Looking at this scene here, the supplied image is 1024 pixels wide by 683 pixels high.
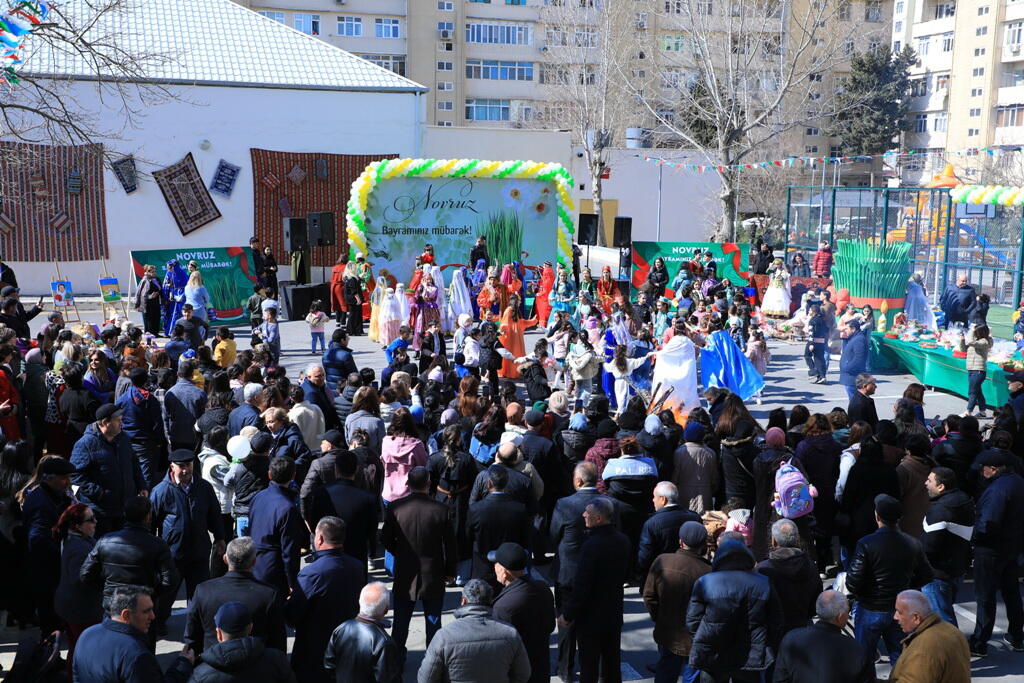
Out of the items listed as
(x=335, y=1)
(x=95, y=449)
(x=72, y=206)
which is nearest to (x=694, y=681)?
(x=95, y=449)

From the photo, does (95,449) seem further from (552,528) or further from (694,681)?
(694,681)

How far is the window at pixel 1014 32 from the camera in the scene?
52469 millimetres

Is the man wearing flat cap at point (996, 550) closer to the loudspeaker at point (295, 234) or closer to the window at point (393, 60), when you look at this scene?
the loudspeaker at point (295, 234)

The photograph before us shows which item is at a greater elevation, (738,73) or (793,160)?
(738,73)

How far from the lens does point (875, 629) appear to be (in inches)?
239

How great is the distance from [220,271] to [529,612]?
655 inches

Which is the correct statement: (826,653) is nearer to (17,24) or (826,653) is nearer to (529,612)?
(529,612)

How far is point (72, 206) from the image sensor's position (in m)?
23.7

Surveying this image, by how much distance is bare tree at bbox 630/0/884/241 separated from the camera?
3331 cm

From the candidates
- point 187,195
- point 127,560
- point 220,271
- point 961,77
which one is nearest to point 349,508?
point 127,560

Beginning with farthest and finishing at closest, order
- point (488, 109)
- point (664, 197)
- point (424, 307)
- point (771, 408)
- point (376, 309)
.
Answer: point (488, 109)
point (664, 197)
point (376, 309)
point (424, 307)
point (771, 408)

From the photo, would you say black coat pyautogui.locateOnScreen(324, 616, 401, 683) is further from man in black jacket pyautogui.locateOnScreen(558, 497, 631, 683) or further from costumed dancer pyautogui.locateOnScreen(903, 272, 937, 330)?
costumed dancer pyautogui.locateOnScreen(903, 272, 937, 330)

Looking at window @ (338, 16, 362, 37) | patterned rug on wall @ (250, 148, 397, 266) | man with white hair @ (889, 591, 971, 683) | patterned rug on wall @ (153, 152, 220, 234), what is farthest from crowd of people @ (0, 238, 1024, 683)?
window @ (338, 16, 362, 37)

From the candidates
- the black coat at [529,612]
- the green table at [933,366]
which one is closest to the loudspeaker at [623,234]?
the green table at [933,366]
